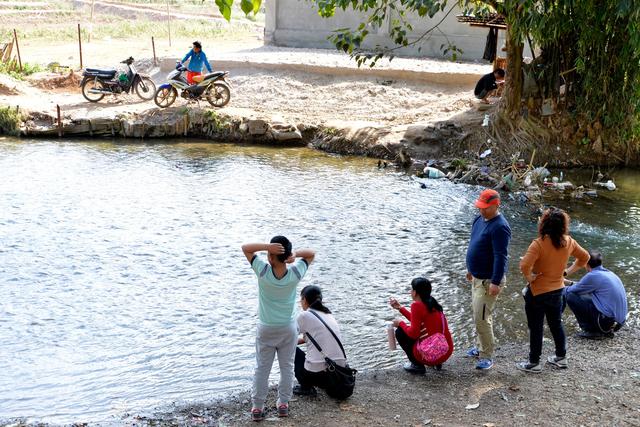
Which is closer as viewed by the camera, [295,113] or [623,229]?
[623,229]

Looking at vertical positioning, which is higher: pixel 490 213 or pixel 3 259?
pixel 490 213

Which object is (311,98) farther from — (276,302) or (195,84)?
(276,302)

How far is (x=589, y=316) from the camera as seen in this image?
785 cm

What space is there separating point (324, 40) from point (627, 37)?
11.7m

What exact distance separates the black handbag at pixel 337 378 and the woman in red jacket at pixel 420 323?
2.20 ft

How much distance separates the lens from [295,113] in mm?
19438

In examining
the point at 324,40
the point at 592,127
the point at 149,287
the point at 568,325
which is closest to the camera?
the point at 568,325

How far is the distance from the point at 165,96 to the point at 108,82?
162 centimetres

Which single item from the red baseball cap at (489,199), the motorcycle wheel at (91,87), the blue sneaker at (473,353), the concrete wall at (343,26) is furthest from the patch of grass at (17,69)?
the red baseball cap at (489,199)

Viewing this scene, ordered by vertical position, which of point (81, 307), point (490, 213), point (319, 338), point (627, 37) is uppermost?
point (627, 37)

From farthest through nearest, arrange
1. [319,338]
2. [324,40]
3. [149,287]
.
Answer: [324,40] < [149,287] < [319,338]

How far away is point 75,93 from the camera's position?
2106 cm

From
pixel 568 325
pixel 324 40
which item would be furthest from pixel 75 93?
pixel 568 325

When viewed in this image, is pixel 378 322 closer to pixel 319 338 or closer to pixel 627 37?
pixel 319 338
